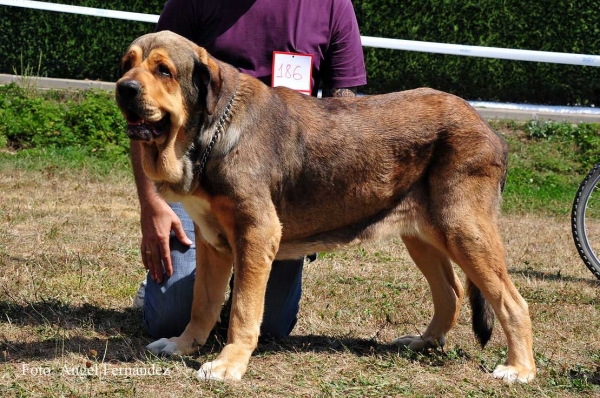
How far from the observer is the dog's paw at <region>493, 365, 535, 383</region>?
4.23m

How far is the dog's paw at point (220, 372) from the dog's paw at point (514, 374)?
52.5 inches

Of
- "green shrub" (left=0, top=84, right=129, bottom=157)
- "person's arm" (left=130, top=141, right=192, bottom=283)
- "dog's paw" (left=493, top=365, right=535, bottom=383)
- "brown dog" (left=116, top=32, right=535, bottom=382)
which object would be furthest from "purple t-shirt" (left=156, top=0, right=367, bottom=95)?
"green shrub" (left=0, top=84, right=129, bottom=157)

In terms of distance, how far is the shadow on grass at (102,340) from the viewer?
14.6 feet

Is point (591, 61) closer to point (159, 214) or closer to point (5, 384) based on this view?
point (159, 214)

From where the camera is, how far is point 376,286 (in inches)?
239

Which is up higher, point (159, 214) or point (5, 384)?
point (159, 214)

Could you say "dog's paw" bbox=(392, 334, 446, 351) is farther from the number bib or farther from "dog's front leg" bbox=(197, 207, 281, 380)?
the number bib

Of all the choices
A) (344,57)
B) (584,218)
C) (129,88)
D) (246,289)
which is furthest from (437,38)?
(129,88)

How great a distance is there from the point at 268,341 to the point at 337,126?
1404 millimetres

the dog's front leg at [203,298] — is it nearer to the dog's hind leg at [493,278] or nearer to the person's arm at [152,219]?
the person's arm at [152,219]

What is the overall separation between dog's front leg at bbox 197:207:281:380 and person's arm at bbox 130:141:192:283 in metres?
0.73

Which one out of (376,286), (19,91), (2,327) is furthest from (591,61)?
(2,327)

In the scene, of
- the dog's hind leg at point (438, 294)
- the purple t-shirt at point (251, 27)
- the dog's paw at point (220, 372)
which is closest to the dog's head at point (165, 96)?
the purple t-shirt at point (251, 27)

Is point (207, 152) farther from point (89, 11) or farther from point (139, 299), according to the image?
point (89, 11)
